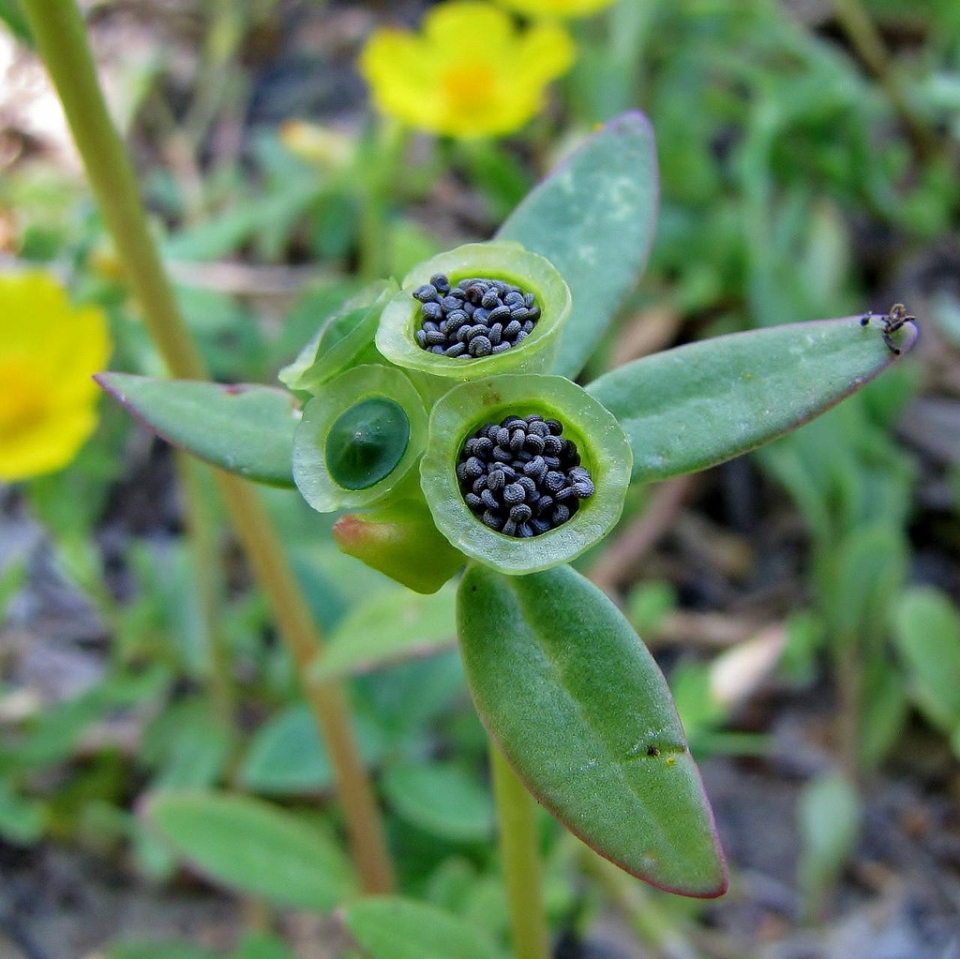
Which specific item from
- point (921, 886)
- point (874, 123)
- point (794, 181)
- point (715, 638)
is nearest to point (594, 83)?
point (794, 181)

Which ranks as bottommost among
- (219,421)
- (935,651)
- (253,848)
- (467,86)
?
(935,651)

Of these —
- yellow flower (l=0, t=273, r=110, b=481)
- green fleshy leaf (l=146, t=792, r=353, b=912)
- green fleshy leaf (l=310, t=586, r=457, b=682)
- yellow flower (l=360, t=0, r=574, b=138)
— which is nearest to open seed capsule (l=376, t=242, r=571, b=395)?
green fleshy leaf (l=310, t=586, r=457, b=682)

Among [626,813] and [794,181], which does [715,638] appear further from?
[626,813]

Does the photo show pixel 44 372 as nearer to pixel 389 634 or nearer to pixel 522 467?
pixel 389 634

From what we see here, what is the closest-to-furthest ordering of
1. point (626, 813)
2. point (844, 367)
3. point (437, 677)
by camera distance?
point (626, 813), point (844, 367), point (437, 677)

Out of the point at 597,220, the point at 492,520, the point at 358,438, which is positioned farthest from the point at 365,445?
the point at 597,220

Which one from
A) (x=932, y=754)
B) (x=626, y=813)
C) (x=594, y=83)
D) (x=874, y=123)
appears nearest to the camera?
(x=626, y=813)
